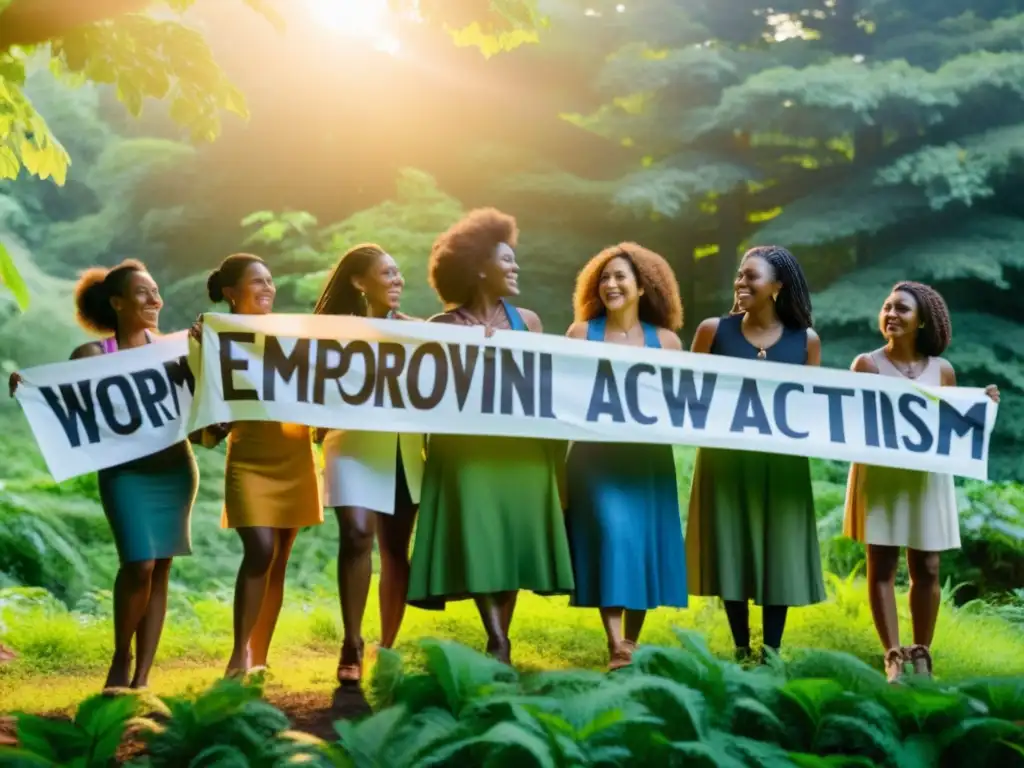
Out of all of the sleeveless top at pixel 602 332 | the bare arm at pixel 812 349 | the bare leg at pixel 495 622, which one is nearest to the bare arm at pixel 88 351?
the bare leg at pixel 495 622

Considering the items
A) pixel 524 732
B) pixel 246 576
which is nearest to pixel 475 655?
pixel 524 732

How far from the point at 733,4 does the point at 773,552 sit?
13317 mm

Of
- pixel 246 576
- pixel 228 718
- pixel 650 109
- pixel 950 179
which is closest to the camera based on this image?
pixel 228 718

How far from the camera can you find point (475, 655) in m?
4.51

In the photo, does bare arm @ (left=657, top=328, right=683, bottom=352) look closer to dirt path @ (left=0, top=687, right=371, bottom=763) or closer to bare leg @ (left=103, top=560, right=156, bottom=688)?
dirt path @ (left=0, top=687, right=371, bottom=763)

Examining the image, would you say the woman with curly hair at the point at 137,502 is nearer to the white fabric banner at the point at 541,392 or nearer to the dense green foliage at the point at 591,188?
the white fabric banner at the point at 541,392

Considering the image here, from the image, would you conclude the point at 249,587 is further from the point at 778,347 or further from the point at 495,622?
the point at 778,347

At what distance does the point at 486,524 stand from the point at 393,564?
2.04 feet

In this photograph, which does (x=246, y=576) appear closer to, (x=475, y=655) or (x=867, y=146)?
(x=475, y=655)

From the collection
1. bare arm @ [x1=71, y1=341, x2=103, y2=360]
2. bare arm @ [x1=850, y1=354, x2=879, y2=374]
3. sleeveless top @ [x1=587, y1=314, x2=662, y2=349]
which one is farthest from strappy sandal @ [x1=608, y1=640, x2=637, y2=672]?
bare arm @ [x1=71, y1=341, x2=103, y2=360]

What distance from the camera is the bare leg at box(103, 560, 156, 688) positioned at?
565 cm

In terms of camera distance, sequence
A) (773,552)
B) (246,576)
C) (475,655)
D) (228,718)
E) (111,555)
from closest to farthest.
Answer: (228,718), (475,655), (246,576), (773,552), (111,555)

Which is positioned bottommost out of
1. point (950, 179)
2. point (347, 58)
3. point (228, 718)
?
point (228, 718)

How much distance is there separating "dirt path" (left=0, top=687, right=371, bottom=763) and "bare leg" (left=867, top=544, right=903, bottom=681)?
8.57 ft
